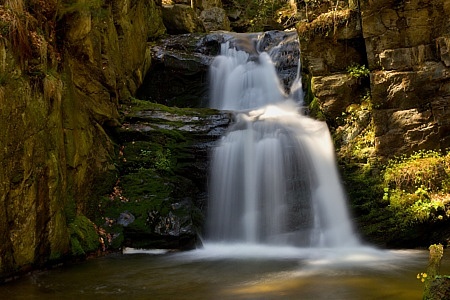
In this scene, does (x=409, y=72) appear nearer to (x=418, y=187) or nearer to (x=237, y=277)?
(x=418, y=187)

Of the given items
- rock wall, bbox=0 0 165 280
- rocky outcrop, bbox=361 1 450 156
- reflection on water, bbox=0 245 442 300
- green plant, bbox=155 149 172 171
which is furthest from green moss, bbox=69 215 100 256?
rocky outcrop, bbox=361 1 450 156

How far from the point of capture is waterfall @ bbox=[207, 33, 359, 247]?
933 cm

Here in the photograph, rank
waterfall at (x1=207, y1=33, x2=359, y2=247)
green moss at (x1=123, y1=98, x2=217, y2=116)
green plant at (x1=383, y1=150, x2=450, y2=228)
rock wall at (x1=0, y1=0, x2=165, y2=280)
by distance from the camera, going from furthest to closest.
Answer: green moss at (x1=123, y1=98, x2=217, y2=116), waterfall at (x1=207, y1=33, x2=359, y2=247), green plant at (x1=383, y1=150, x2=450, y2=228), rock wall at (x1=0, y1=0, x2=165, y2=280)

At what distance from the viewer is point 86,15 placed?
8617 millimetres

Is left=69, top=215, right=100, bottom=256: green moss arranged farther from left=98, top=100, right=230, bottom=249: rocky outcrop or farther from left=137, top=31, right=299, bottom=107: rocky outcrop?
left=137, top=31, right=299, bottom=107: rocky outcrop

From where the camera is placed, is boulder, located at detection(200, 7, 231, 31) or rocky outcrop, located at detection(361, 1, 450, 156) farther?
boulder, located at detection(200, 7, 231, 31)

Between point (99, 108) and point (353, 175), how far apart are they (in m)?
6.09

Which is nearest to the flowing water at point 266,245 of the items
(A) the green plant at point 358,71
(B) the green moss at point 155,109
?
(B) the green moss at point 155,109

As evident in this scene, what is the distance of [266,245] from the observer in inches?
360

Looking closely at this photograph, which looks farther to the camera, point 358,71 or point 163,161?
point 358,71

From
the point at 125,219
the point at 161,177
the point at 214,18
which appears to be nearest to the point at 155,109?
the point at 161,177

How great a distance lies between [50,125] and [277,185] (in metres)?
5.29

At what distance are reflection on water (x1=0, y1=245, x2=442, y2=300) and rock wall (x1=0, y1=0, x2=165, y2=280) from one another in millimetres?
658

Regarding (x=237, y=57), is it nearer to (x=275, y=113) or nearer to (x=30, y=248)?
(x=275, y=113)
